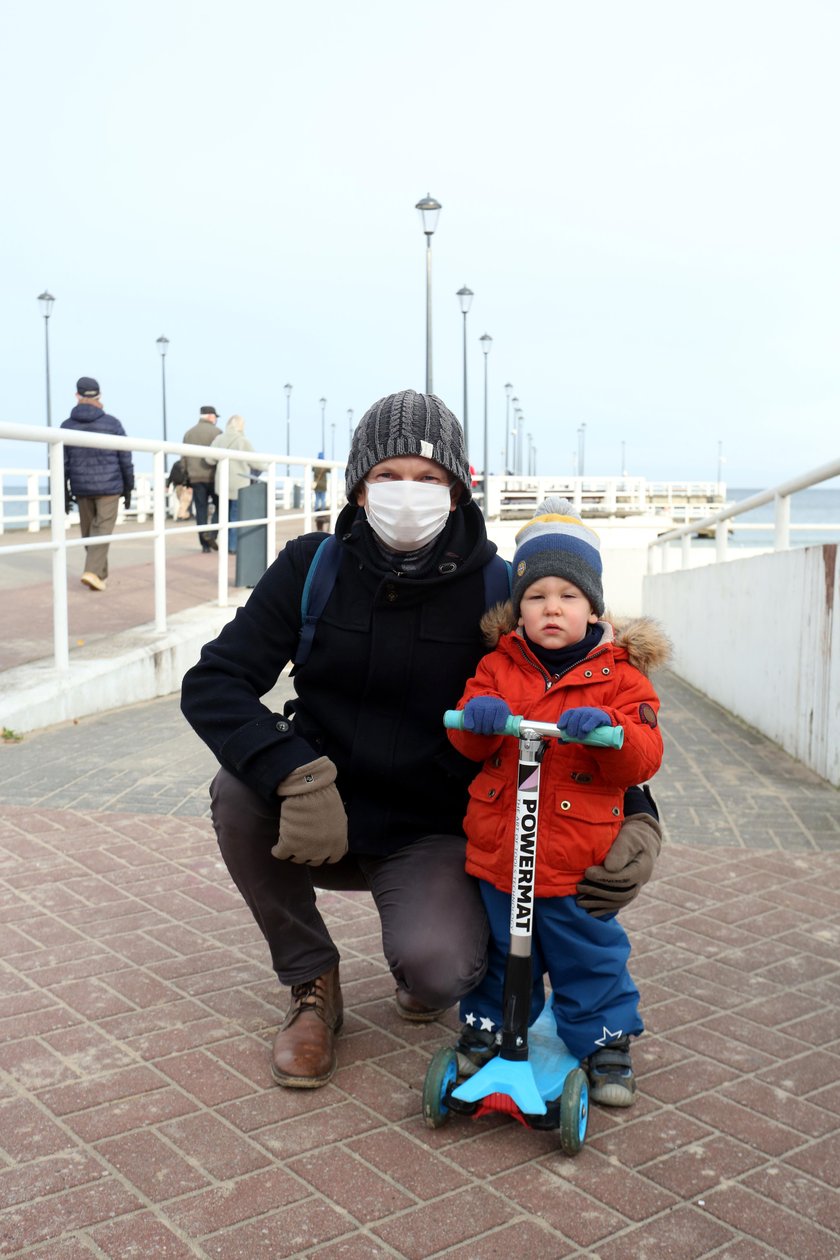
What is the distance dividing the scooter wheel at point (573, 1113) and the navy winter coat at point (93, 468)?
29.3 ft

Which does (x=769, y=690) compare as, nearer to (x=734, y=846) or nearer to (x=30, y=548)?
(x=734, y=846)

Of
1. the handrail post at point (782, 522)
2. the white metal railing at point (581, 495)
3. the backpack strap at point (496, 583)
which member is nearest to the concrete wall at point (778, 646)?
the handrail post at point (782, 522)

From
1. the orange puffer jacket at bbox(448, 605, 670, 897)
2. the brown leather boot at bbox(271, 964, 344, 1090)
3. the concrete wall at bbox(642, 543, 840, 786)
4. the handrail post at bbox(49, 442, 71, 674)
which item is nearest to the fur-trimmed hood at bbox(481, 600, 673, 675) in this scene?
the orange puffer jacket at bbox(448, 605, 670, 897)

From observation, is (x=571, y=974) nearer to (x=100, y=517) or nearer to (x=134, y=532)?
(x=134, y=532)

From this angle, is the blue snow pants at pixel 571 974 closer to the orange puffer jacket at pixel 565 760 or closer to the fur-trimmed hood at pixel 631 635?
the orange puffer jacket at pixel 565 760

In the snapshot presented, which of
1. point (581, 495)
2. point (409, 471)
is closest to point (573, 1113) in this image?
point (409, 471)

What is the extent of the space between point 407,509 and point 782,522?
15.7ft

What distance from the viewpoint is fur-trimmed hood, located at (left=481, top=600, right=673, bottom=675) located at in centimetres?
300

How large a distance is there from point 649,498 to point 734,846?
60607 mm

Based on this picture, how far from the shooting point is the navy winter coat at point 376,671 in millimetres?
3186

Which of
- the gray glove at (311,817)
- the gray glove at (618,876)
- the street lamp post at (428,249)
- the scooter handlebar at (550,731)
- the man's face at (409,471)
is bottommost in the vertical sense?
the gray glove at (618,876)

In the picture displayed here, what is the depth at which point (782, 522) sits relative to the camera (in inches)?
292

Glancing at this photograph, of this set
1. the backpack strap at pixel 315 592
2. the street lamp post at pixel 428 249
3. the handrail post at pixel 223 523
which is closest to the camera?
the backpack strap at pixel 315 592

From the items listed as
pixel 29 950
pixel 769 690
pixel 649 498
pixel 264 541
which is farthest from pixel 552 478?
pixel 29 950
